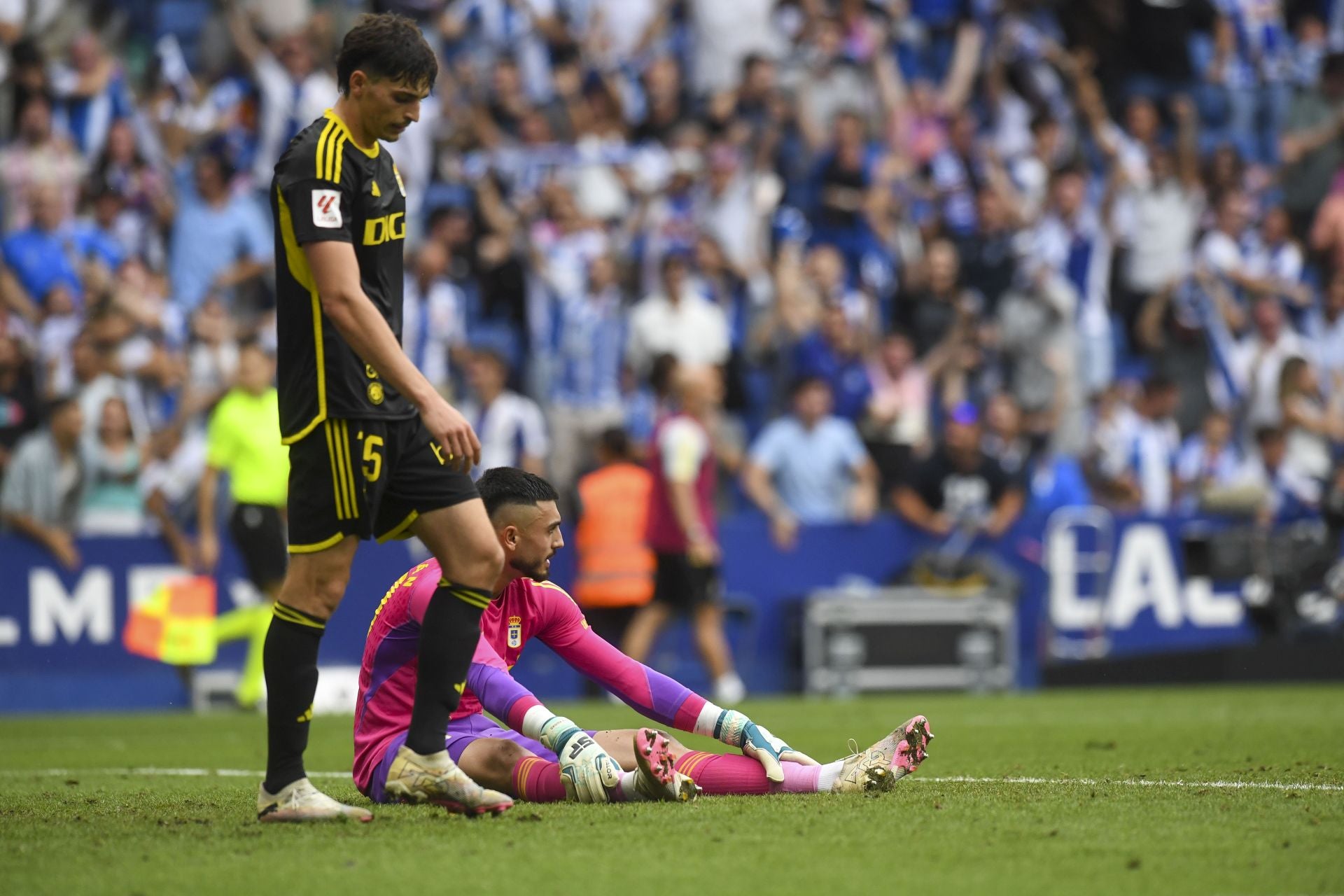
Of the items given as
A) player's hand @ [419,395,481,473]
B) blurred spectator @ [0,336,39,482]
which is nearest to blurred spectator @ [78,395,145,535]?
blurred spectator @ [0,336,39,482]

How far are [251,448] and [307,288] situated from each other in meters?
7.00

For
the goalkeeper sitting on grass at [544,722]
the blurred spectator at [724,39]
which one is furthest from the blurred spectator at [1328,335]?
the goalkeeper sitting on grass at [544,722]

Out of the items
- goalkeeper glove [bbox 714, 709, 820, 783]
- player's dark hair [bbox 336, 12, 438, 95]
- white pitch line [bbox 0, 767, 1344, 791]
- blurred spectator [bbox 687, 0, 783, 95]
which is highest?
blurred spectator [bbox 687, 0, 783, 95]

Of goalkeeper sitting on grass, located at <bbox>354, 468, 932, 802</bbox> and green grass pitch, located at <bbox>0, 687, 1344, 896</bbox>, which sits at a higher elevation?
goalkeeper sitting on grass, located at <bbox>354, 468, 932, 802</bbox>

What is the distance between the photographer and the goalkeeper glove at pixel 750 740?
596 cm

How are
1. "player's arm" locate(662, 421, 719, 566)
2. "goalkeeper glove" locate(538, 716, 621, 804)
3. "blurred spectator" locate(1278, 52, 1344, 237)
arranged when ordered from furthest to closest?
"blurred spectator" locate(1278, 52, 1344, 237), "player's arm" locate(662, 421, 719, 566), "goalkeeper glove" locate(538, 716, 621, 804)

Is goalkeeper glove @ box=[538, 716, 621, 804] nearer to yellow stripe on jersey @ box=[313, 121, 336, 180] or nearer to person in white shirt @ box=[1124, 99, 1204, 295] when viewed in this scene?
yellow stripe on jersey @ box=[313, 121, 336, 180]

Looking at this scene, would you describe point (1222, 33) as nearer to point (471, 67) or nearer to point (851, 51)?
point (851, 51)

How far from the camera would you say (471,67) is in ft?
55.7

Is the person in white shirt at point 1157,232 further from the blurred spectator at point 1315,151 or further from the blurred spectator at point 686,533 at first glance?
the blurred spectator at point 686,533

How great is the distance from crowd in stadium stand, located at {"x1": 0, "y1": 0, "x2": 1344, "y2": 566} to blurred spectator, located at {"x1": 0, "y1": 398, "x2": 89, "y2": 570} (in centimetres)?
2

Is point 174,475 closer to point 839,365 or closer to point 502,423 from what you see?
point 502,423

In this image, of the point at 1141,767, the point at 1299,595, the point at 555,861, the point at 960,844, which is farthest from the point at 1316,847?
the point at 1299,595

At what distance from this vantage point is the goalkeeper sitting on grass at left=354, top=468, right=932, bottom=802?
19.1ft
